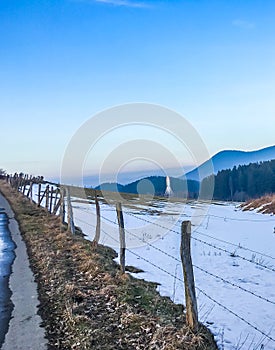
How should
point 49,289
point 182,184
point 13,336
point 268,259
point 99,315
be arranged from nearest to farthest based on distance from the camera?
1. point 13,336
2. point 99,315
3. point 49,289
4. point 268,259
5. point 182,184

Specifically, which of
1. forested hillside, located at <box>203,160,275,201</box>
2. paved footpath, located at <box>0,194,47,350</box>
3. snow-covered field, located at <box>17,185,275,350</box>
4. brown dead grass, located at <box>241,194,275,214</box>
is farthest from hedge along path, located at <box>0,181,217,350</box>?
forested hillside, located at <box>203,160,275,201</box>

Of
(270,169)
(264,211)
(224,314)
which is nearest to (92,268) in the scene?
(224,314)

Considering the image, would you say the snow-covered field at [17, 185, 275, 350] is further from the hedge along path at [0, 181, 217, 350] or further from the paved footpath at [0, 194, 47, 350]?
the paved footpath at [0, 194, 47, 350]

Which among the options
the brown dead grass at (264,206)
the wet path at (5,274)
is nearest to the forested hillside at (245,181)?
the brown dead grass at (264,206)

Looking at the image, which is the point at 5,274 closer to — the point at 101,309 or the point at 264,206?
the point at 101,309

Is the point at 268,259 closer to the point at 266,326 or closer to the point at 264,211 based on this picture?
the point at 266,326

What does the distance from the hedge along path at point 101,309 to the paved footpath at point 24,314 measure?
0.45ft

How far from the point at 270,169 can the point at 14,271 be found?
98933 millimetres

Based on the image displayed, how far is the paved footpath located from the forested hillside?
92430 mm

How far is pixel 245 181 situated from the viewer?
10694cm

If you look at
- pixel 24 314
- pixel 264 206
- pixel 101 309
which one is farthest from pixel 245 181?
pixel 24 314

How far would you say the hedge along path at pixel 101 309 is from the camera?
5281mm

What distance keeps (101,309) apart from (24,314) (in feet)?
4.42

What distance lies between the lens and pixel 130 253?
12727mm
